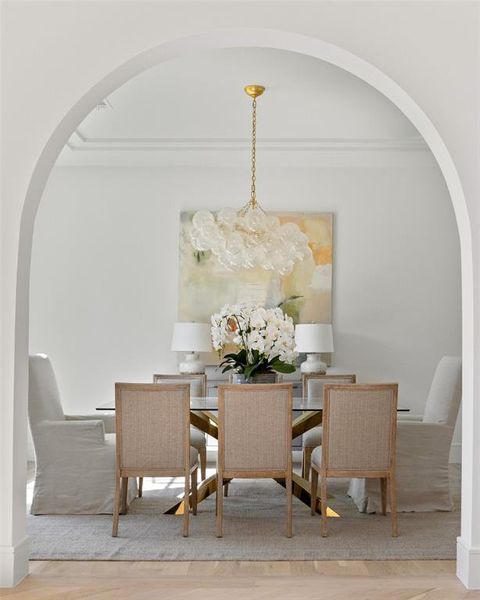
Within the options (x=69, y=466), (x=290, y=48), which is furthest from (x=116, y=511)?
(x=290, y=48)

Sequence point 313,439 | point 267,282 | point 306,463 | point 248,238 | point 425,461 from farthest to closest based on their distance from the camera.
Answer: point 267,282, point 248,238, point 306,463, point 313,439, point 425,461

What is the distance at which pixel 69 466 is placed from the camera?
559 cm

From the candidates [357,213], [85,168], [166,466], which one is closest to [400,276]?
[357,213]

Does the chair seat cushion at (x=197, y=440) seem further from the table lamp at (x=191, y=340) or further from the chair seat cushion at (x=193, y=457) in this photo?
the table lamp at (x=191, y=340)

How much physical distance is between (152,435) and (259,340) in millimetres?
1224

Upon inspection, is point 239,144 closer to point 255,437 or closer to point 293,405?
point 293,405

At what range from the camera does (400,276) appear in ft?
26.2

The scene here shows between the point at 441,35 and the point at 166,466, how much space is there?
9.53ft

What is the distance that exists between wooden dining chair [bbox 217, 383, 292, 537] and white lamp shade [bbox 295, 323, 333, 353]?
8.01 feet

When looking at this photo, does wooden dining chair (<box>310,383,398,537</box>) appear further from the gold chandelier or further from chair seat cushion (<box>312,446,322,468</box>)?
the gold chandelier

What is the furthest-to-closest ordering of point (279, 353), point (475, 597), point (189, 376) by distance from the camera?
point (189, 376)
point (279, 353)
point (475, 597)

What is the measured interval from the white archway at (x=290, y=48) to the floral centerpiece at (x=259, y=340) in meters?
1.92

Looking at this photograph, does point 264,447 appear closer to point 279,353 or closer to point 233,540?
point 233,540

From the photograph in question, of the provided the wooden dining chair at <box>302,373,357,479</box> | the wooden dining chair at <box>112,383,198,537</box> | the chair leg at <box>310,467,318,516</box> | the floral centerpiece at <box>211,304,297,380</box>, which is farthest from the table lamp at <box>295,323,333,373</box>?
the wooden dining chair at <box>112,383,198,537</box>
